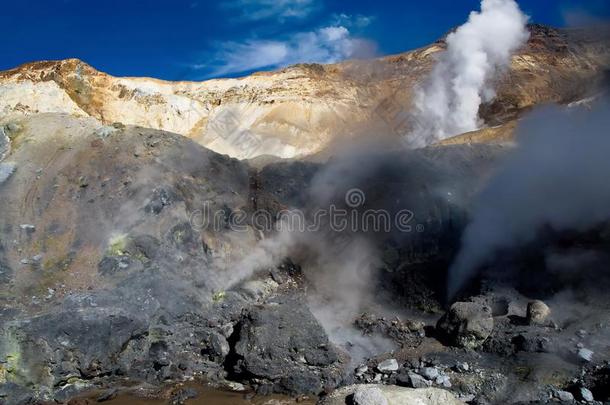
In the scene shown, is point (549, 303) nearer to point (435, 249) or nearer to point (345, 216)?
point (435, 249)

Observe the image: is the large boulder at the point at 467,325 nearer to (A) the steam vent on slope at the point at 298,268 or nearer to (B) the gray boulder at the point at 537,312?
(A) the steam vent on slope at the point at 298,268

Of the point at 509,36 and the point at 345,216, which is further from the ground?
the point at 509,36

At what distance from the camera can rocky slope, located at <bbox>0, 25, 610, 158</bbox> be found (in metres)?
24.8

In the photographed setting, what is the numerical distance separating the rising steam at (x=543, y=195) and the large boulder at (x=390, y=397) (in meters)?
5.34

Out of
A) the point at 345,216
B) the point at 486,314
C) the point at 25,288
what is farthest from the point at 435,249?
the point at 25,288

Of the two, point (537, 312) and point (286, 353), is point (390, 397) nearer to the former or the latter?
point (286, 353)

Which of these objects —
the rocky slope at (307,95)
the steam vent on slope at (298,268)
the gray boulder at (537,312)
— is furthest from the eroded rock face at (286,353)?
the rocky slope at (307,95)

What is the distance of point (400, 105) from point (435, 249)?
17556 mm

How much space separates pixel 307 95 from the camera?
94.0 ft

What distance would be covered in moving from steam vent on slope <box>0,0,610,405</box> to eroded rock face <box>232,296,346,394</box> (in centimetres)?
3

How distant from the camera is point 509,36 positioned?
30.2m

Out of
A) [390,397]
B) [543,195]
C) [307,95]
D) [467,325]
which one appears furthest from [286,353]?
[307,95]

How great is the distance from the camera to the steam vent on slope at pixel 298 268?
28.6 ft

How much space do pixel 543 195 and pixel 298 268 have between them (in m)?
6.63
